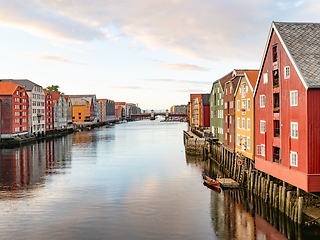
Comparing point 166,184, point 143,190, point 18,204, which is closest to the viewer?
point 18,204

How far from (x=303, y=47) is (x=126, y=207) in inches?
921

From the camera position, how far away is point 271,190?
29.5 meters

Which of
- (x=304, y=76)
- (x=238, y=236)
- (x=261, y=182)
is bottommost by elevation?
(x=238, y=236)

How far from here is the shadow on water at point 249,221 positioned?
923 inches

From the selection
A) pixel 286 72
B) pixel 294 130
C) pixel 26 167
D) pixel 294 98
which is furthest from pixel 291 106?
pixel 26 167

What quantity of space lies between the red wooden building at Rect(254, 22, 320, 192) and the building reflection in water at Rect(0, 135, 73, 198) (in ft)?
95.6

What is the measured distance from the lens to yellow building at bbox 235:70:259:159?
38997 millimetres

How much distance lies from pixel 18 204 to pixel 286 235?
26466 millimetres

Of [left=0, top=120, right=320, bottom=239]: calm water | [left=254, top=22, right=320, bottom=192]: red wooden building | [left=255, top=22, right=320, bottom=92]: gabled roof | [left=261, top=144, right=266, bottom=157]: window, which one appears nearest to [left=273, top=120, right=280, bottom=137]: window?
[left=254, top=22, right=320, bottom=192]: red wooden building

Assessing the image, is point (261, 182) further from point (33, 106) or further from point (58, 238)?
point (33, 106)

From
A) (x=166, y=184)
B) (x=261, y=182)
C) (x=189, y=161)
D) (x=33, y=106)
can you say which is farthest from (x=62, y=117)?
(x=261, y=182)

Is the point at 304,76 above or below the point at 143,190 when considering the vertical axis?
above

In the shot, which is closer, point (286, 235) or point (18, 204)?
point (286, 235)

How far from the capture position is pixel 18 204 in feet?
102
